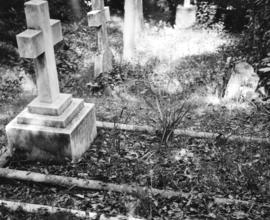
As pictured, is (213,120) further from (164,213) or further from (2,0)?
(2,0)

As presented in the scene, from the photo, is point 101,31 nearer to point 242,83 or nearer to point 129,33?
point 129,33

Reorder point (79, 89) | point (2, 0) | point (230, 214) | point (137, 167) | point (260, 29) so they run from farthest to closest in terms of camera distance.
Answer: point (2, 0)
point (260, 29)
point (79, 89)
point (137, 167)
point (230, 214)

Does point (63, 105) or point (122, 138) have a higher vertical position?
point (63, 105)

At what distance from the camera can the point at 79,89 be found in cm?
666

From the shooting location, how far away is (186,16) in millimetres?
10328

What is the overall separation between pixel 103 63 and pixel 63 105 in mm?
2890

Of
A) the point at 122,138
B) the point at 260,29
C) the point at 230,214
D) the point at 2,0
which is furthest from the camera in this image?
the point at 2,0

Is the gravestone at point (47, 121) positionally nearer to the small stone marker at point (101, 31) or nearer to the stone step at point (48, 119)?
the stone step at point (48, 119)

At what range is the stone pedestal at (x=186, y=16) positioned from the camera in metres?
10.3

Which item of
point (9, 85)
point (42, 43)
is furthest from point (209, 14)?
point (42, 43)

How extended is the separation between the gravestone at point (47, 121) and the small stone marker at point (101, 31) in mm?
2395

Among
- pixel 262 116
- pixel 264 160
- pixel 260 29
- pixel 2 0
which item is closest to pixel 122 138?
pixel 264 160

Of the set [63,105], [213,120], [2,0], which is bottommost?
[213,120]

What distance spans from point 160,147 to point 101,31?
3205 millimetres
